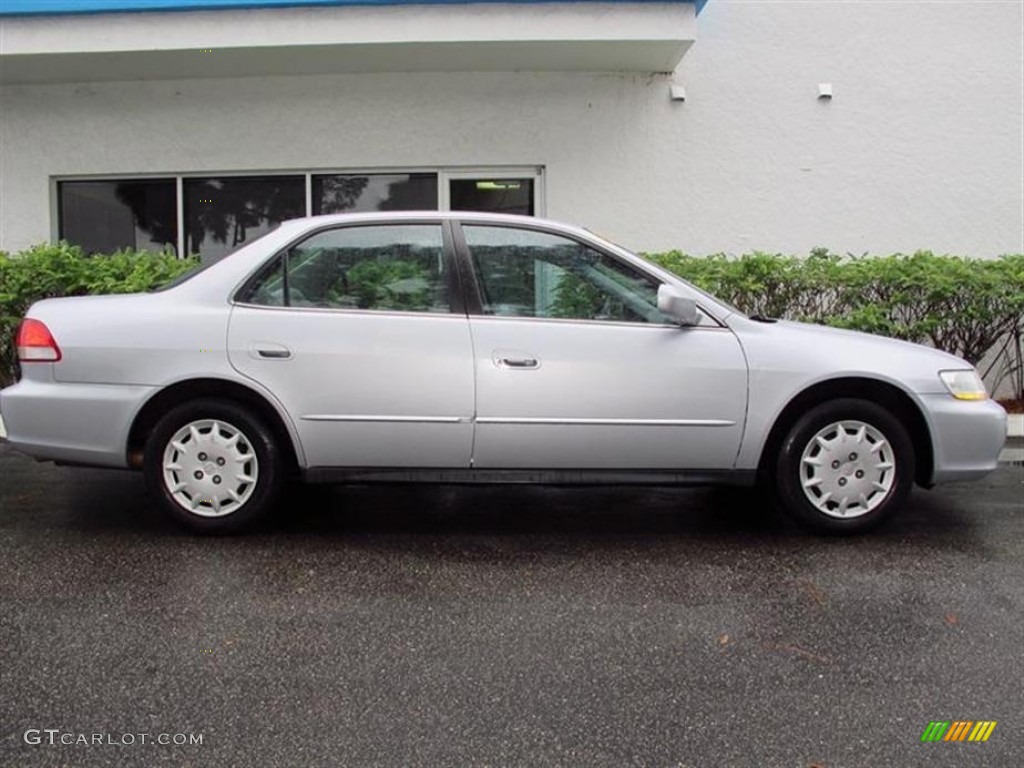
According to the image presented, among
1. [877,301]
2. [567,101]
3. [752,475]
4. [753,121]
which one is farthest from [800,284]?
[752,475]

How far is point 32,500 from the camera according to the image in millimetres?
5258

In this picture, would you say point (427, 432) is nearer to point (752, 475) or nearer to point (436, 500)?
point (436, 500)

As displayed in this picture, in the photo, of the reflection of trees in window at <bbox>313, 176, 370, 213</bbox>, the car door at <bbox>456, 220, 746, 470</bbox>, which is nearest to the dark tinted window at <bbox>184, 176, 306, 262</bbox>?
the reflection of trees in window at <bbox>313, 176, 370, 213</bbox>

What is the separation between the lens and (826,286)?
7.33m

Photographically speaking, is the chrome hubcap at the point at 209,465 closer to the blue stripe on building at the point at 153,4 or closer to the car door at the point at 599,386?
the car door at the point at 599,386

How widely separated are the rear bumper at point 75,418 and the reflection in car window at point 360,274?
79cm

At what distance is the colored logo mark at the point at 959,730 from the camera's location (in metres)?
2.60

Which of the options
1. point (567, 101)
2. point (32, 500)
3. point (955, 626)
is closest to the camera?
point (955, 626)

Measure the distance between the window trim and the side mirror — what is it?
179 inches

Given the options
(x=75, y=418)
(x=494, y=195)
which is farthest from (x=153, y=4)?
(x=75, y=418)

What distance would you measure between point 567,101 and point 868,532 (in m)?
5.46

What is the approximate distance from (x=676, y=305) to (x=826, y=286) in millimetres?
3689

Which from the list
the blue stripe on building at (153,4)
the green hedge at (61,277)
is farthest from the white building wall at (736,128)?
the green hedge at (61,277)

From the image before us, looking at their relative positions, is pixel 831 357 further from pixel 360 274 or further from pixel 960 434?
pixel 360 274
